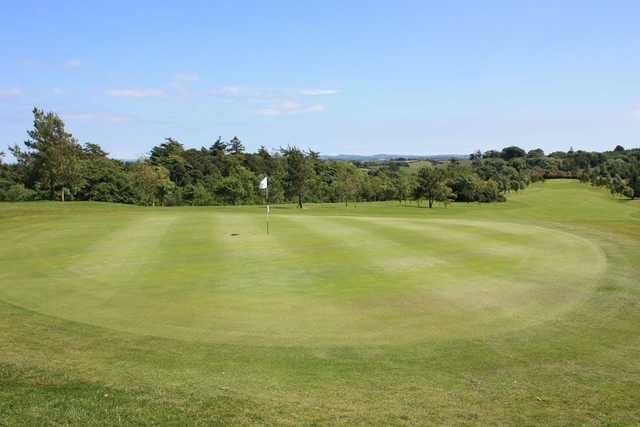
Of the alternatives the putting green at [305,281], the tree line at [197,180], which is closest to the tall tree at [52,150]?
the tree line at [197,180]

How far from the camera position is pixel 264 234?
2681 centimetres

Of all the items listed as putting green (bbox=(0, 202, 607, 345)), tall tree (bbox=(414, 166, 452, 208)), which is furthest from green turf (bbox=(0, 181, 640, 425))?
tall tree (bbox=(414, 166, 452, 208))

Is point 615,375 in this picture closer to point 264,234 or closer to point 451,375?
point 451,375

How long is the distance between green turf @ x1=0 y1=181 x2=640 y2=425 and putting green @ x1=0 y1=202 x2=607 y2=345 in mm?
91

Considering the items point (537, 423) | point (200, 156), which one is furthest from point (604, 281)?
point (200, 156)

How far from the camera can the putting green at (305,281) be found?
12297 millimetres

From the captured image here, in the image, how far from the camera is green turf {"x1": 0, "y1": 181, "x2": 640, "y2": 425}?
790 cm

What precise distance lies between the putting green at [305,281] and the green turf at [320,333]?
91 mm

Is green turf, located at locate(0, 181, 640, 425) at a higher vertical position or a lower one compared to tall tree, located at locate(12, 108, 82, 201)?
lower

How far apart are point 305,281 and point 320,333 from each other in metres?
4.83

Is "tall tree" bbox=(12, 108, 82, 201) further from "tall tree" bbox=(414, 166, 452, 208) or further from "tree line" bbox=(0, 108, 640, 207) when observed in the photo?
"tall tree" bbox=(414, 166, 452, 208)

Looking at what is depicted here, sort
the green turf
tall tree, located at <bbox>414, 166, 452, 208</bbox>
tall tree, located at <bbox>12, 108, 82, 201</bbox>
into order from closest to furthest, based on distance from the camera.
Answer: the green turf
tall tree, located at <bbox>12, 108, 82, 201</bbox>
tall tree, located at <bbox>414, 166, 452, 208</bbox>

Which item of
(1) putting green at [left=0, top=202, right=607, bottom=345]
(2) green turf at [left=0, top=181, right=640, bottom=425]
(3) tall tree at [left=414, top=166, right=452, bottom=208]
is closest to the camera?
(2) green turf at [left=0, top=181, right=640, bottom=425]

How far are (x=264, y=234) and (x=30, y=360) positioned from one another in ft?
57.4
